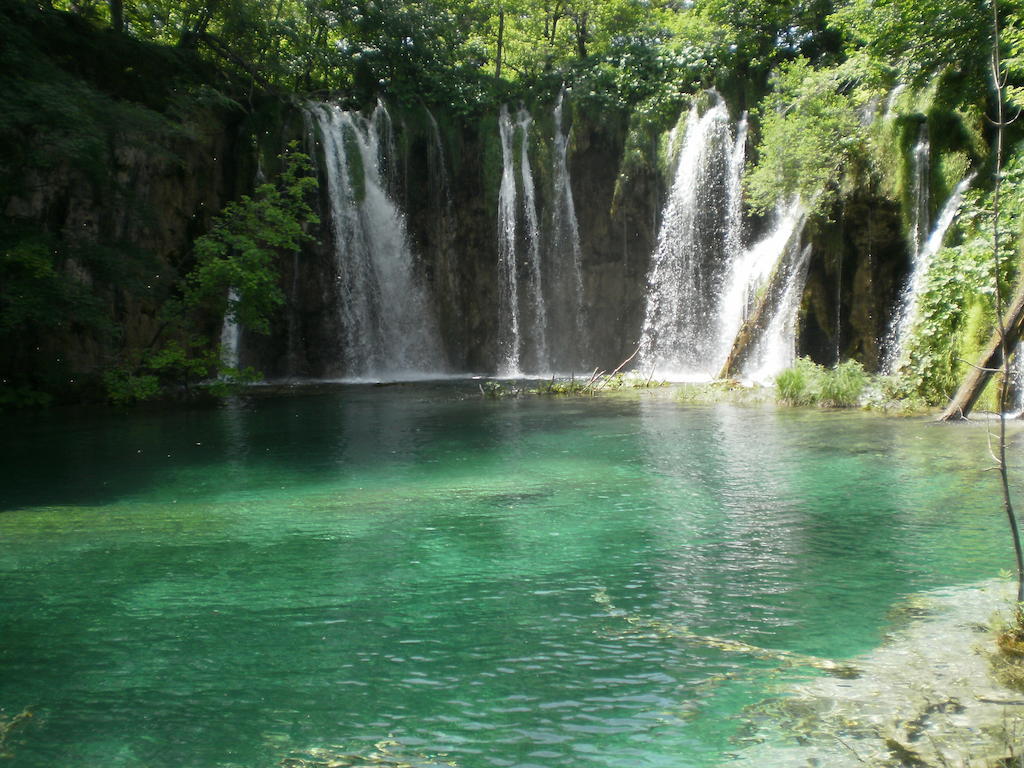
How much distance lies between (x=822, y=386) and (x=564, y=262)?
41.2 feet

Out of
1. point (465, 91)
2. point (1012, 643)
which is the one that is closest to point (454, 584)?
point (1012, 643)

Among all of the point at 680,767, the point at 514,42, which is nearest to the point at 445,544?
the point at 680,767

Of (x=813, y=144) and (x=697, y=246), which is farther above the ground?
(x=813, y=144)

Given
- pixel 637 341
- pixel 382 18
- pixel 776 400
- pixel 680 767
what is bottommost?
pixel 680 767

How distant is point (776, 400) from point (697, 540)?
9.80 metres

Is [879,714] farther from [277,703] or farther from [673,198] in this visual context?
[673,198]

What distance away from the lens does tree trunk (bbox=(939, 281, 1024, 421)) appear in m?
10.7

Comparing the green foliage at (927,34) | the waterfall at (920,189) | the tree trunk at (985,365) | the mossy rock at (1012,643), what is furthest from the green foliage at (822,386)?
the mossy rock at (1012,643)

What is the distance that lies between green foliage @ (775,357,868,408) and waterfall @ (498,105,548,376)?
11688mm

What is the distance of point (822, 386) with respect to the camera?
15.2m

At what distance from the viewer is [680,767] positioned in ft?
11.1

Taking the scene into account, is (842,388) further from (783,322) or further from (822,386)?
(783,322)

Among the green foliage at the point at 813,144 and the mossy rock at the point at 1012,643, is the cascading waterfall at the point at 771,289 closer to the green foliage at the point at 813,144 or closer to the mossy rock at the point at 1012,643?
the green foliage at the point at 813,144

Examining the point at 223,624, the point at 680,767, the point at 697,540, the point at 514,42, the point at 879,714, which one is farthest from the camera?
the point at 514,42
